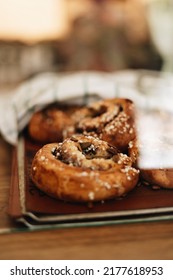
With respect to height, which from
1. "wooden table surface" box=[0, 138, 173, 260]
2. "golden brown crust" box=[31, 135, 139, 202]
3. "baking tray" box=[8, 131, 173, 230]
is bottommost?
"wooden table surface" box=[0, 138, 173, 260]

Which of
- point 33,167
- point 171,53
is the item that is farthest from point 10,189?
point 171,53

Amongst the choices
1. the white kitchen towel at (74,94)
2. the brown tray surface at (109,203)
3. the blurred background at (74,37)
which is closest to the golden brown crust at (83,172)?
the brown tray surface at (109,203)

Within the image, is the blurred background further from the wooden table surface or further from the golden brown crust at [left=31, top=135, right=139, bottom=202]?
the wooden table surface

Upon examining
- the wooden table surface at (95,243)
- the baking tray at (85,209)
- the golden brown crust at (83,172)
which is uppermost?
the golden brown crust at (83,172)

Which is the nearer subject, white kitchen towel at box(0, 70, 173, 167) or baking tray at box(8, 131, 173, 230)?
baking tray at box(8, 131, 173, 230)

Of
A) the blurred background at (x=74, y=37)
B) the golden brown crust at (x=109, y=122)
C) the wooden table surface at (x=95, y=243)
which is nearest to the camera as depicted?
the wooden table surface at (x=95, y=243)

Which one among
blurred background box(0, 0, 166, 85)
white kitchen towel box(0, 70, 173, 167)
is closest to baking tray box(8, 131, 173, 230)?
white kitchen towel box(0, 70, 173, 167)

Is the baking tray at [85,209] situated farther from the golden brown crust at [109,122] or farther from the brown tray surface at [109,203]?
the golden brown crust at [109,122]
